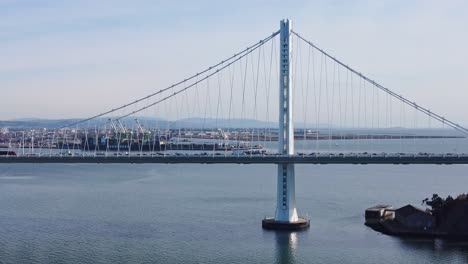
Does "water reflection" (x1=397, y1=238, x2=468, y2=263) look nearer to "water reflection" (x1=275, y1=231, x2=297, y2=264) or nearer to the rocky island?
the rocky island

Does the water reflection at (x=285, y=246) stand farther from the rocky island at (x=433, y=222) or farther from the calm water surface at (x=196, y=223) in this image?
the rocky island at (x=433, y=222)

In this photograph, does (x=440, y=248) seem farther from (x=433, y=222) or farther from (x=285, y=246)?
(x=285, y=246)

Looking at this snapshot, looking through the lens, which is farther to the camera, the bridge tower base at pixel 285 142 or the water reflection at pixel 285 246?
the bridge tower base at pixel 285 142

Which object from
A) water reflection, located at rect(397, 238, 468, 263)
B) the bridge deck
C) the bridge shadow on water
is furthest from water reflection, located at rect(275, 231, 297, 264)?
→ water reflection, located at rect(397, 238, 468, 263)

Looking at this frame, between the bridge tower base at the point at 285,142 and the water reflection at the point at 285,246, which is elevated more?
the bridge tower base at the point at 285,142

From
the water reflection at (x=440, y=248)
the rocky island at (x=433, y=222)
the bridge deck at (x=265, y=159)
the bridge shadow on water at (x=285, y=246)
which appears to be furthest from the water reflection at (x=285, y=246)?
the rocky island at (x=433, y=222)

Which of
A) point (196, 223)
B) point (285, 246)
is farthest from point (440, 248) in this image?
point (196, 223)

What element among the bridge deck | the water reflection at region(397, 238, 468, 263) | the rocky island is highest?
the bridge deck
